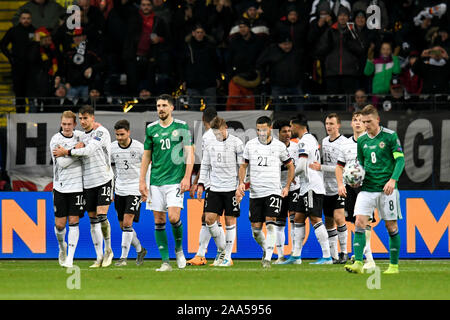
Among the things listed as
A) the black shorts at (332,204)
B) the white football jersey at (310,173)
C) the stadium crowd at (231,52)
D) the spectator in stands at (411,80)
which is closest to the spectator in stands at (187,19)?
the stadium crowd at (231,52)

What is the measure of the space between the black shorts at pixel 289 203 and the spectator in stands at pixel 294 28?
4.83m

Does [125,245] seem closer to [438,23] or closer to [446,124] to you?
[446,124]

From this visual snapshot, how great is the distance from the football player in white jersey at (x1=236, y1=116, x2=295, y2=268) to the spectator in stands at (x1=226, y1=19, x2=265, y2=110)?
5.25 meters

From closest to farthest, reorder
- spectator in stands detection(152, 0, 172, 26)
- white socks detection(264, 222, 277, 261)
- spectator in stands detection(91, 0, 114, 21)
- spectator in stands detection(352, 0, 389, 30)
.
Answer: white socks detection(264, 222, 277, 261) < spectator in stands detection(352, 0, 389, 30) < spectator in stands detection(152, 0, 172, 26) < spectator in stands detection(91, 0, 114, 21)

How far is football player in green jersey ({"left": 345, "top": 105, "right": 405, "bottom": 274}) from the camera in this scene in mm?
12461

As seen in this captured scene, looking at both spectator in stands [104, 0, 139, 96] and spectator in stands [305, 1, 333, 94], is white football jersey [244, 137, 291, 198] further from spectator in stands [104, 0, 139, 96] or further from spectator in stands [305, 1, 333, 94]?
spectator in stands [104, 0, 139, 96]

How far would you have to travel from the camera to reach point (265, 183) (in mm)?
14227

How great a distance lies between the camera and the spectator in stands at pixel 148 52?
2008 cm

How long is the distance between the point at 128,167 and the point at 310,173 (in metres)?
3.07

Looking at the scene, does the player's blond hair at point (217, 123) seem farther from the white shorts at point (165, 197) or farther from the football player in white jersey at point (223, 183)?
the white shorts at point (165, 197)

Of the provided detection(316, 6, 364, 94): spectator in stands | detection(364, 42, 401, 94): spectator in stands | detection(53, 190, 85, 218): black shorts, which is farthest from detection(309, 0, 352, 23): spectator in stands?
detection(53, 190, 85, 218): black shorts

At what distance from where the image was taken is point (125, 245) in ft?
50.7

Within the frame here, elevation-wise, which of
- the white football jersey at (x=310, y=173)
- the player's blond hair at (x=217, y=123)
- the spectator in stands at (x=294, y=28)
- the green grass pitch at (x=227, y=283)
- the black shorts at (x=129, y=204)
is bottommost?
the green grass pitch at (x=227, y=283)

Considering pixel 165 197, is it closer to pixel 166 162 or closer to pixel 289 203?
pixel 166 162
